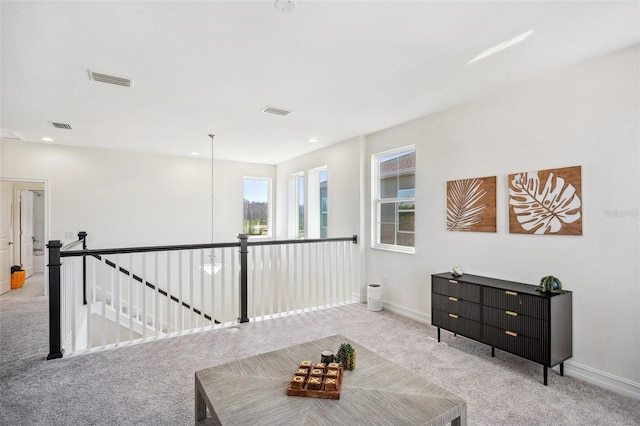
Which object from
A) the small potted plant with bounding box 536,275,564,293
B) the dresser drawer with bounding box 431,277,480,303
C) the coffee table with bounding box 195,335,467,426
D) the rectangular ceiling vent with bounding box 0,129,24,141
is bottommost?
the coffee table with bounding box 195,335,467,426

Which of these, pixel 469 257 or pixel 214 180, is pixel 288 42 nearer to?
pixel 469 257

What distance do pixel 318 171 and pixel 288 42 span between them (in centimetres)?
415

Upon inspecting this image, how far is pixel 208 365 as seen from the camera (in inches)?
115

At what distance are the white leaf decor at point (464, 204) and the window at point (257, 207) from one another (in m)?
4.91

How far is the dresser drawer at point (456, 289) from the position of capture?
3.12m

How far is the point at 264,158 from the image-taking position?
697 centimetres

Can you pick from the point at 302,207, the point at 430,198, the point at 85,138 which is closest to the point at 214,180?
the point at 302,207

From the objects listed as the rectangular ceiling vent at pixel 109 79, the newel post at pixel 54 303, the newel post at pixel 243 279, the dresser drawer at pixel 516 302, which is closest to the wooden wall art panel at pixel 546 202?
the dresser drawer at pixel 516 302

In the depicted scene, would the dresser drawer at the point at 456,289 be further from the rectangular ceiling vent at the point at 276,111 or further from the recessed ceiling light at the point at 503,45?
the rectangular ceiling vent at the point at 276,111

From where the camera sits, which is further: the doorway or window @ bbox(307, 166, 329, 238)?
window @ bbox(307, 166, 329, 238)

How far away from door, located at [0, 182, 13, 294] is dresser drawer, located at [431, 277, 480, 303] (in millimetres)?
6945

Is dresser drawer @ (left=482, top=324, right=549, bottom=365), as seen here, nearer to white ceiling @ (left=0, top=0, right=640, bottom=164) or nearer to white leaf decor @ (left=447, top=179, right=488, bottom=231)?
white leaf decor @ (left=447, top=179, right=488, bottom=231)

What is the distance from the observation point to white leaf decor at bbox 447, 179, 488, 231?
3.53 metres

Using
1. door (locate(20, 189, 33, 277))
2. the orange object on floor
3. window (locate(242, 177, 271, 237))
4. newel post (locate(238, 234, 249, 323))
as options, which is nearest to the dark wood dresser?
newel post (locate(238, 234, 249, 323))
